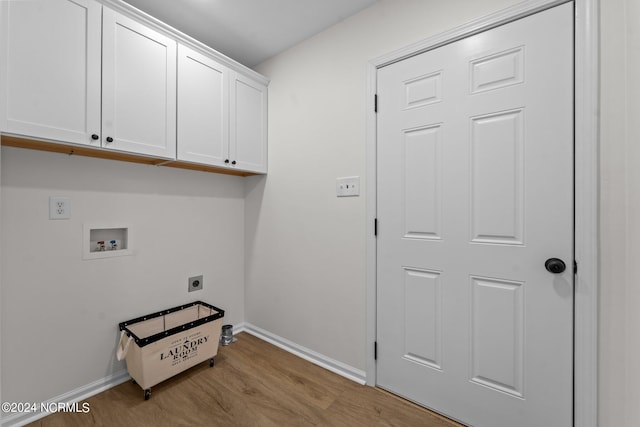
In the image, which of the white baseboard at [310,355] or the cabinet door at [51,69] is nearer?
the cabinet door at [51,69]

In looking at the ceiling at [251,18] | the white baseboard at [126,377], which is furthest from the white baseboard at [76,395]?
the ceiling at [251,18]

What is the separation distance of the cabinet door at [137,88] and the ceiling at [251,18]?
0.25 metres

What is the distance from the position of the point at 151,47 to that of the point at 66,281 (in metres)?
1.49

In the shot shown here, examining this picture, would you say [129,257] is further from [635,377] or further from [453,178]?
[635,377]

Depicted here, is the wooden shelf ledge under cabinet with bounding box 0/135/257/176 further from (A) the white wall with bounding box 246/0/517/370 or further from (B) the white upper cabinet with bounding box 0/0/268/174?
(A) the white wall with bounding box 246/0/517/370

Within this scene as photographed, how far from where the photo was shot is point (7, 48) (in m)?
1.19

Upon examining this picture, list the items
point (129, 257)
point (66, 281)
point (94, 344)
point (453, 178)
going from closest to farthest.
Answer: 1. point (453, 178)
2. point (66, 281)
3. point (94, 344)
4. point (129, 257)

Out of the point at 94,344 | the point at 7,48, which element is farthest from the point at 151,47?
the point at 94,344

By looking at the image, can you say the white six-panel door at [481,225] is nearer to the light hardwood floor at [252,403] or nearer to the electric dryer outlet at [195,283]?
the light hardwood floor at [252,403]

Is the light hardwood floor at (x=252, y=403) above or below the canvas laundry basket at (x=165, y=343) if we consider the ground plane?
below

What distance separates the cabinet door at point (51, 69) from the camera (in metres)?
1.20

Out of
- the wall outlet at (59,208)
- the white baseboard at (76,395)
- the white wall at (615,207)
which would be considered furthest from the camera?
the wall outlet at (59,208)

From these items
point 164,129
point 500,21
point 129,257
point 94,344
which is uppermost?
point 500,21

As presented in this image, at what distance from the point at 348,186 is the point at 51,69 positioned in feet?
5.46
